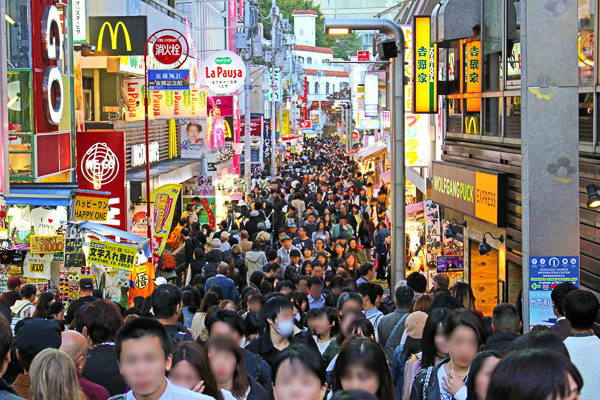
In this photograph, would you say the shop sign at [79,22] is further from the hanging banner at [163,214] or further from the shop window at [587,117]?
the shop window at [587,117]

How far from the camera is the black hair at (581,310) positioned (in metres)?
6.36

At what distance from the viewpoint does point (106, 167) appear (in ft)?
56.0

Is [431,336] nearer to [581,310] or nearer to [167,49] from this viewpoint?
[581,310]

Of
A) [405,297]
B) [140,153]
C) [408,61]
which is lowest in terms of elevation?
[405,297]

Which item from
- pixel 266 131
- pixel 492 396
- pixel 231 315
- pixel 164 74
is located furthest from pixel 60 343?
pixel 266 131

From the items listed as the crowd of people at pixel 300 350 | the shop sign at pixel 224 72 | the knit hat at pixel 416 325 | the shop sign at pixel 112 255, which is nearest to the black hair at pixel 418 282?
the crowd of people at pixel 300 350

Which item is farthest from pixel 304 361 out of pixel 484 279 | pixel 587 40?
pixel 484 279

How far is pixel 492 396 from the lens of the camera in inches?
129

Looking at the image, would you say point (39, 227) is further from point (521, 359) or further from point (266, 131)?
point (266, 131)

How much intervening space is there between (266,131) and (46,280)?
32249 millimetres

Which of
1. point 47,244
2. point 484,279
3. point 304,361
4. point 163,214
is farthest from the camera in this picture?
point 163,214

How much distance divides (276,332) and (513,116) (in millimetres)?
6826

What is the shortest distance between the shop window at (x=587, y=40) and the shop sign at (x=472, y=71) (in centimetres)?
462

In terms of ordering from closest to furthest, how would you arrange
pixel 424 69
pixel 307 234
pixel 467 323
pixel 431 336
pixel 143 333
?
pixel 143 333, pixel 467 323, pixel 431 336, pixel 424 69, pixel 307 234
